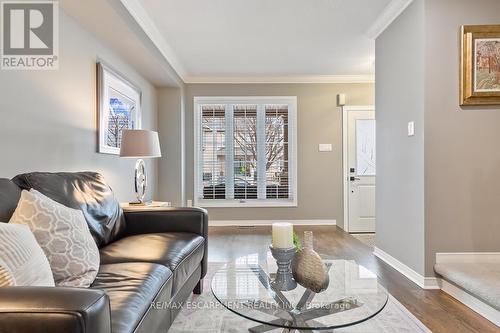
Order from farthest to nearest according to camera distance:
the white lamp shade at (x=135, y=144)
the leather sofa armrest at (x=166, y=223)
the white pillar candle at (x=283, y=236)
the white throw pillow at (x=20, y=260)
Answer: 1. the white lamp shade at (x=135, y=144)
2. the leather sofa armrest at (x=166, y=223)
3. the white pillar candle at (x=283, y=236)
4. the white throw pillow at (x=20, y=260)

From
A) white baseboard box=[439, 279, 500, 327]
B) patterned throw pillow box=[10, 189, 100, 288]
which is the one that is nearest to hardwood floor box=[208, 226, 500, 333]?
white baseboard box=[439, 279, 500, 327]

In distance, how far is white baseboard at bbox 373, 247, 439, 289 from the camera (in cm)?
264

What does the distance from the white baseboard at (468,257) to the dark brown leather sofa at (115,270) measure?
1.90 metres

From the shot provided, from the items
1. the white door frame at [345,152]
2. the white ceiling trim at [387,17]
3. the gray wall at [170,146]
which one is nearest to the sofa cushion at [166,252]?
the white ceiling trim at [387,17]

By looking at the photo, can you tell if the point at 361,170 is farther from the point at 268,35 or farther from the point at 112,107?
the point at 112,107

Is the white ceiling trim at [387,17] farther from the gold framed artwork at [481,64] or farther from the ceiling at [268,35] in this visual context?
the gold framed artwork at [481,64]

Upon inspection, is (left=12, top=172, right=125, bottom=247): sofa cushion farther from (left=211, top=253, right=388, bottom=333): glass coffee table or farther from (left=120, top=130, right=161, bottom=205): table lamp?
(left=211, top=253, right=388, bottom=333): glass coffee table

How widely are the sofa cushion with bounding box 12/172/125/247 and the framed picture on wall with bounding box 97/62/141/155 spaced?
922 millimetres

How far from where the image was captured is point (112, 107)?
11.1ft

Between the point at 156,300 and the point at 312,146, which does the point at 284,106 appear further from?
the point at 156,300

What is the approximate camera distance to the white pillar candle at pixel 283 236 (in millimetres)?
1548

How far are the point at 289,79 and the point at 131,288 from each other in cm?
465

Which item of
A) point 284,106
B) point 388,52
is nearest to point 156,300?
point 388,52

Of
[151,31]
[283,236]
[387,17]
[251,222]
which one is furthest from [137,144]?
[251,222]
